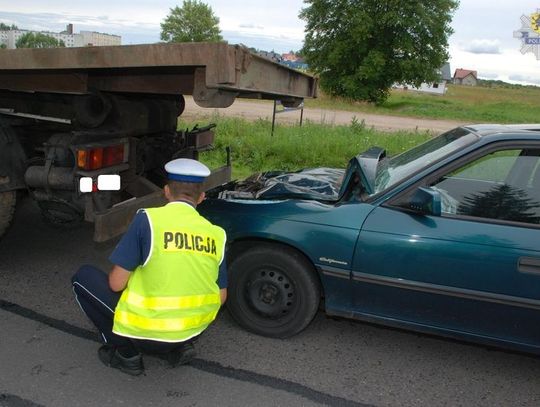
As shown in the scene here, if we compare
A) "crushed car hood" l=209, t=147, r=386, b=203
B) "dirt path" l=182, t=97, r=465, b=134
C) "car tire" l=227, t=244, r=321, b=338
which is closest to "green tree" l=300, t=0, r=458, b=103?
"dirt path" l=182, t=97, r=465, b=134

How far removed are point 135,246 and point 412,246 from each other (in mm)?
1616

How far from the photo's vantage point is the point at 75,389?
9.59ft

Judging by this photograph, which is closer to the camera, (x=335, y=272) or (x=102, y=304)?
(x=102, y=304)

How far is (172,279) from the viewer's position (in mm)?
2623

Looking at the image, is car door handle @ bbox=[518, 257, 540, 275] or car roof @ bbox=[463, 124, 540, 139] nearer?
car door handle @ bbox=[518, 257, 540, 275]

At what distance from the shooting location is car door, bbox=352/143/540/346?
2.98 m

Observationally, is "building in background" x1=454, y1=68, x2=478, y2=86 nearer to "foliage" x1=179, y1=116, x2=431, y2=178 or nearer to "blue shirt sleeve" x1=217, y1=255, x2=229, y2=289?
"foliage" x1=179, y1=116, x2=431, y2=178

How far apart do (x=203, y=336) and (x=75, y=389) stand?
0.95 m

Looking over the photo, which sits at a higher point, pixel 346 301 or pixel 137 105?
pixel 137 105

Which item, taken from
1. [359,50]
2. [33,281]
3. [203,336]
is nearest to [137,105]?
[33,281]

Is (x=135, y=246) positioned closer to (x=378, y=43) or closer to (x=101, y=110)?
(x=101, y=110)

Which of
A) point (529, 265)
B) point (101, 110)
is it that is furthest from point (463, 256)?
point (101, 110)

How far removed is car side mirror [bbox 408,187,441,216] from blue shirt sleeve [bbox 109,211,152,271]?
1.55 m

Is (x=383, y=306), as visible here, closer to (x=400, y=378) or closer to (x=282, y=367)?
(x=400, y=378)
